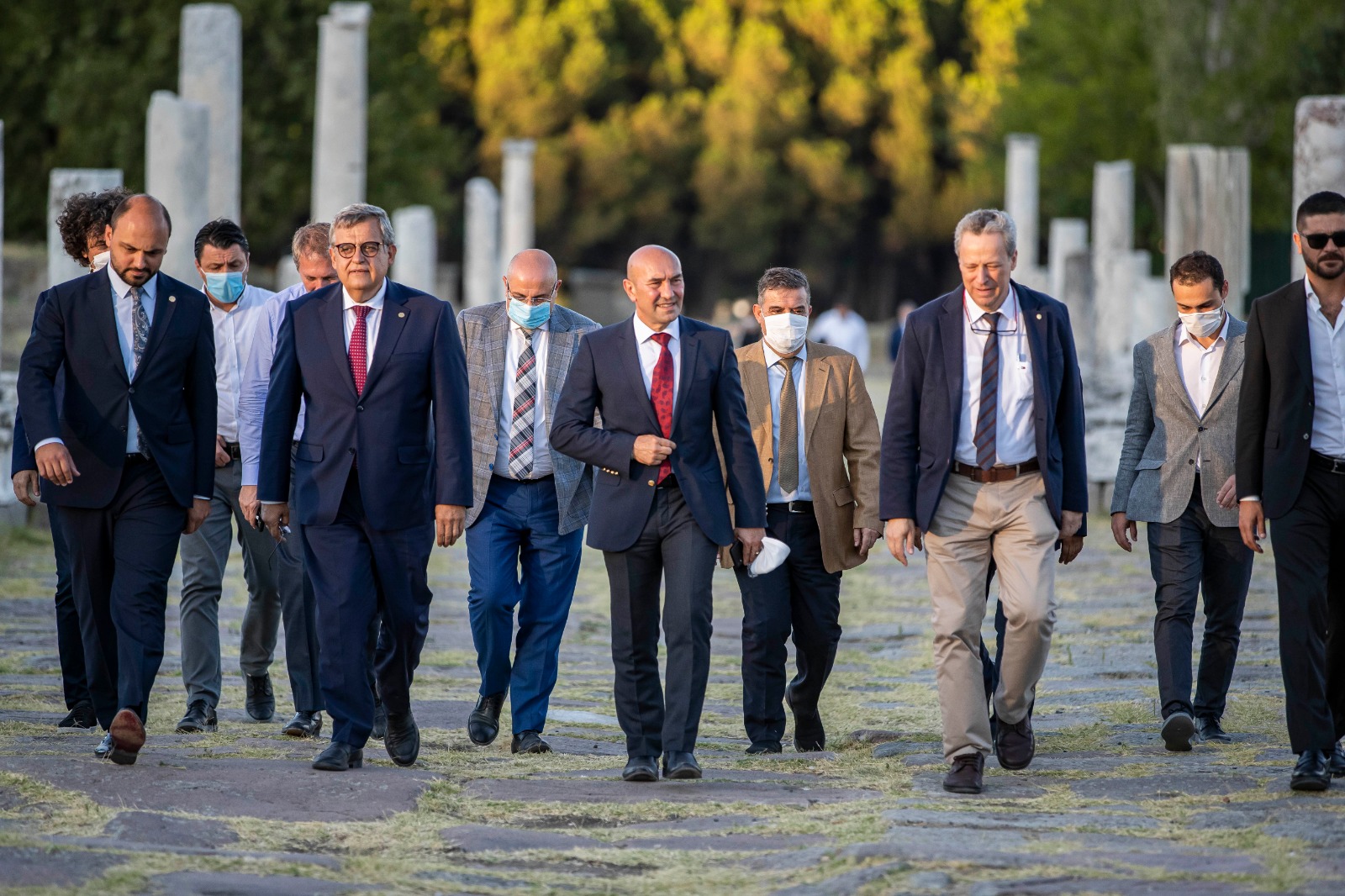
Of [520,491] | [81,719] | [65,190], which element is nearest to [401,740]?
[520,491]

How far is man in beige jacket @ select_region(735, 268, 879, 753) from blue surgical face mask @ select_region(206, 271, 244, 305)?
2.10m

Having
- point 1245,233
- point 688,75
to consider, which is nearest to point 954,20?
point 688,75

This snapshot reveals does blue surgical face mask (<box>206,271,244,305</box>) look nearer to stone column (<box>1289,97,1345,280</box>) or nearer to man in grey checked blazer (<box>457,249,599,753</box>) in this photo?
man in grey checked blazer (<box>457,249,599,753</box>)

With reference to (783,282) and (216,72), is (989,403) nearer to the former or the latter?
(783,282)

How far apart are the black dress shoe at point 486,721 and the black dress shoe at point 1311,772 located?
296cm

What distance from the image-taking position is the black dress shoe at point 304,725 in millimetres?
7340

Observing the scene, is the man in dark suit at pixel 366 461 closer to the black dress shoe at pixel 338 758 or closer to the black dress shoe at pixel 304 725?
the black dress shoe at pixel 338 758

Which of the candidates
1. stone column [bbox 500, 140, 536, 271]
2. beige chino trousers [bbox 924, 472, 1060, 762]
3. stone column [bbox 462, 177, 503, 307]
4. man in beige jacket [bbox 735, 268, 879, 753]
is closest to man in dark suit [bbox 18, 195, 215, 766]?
man in beige jacket [bbox 735, 268, 879, 753]

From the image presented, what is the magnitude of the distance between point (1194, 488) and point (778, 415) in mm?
1655

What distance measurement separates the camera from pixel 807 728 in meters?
7.62

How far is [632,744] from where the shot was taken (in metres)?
6.62

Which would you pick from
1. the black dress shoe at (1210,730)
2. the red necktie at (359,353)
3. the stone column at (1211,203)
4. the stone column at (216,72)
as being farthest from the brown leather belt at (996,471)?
the stone column at (1211,203)

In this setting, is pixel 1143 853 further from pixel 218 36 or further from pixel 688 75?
pixel 688 75

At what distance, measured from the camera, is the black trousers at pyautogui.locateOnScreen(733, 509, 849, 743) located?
7605 millimetres
